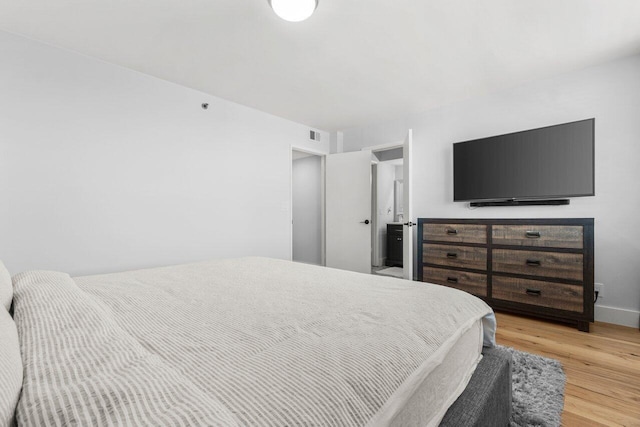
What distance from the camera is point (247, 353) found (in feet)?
2.35

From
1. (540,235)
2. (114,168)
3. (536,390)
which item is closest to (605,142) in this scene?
(540,235)

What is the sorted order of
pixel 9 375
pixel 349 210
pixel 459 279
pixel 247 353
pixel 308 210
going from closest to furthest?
pixel 9 375 → pixel 247 353 → pixel 459 279 → pixel 349 210 → pixel 308 210

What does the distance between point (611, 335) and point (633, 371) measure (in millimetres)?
731

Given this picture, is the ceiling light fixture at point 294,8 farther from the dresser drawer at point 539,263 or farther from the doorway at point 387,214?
the doorway at point 387,214

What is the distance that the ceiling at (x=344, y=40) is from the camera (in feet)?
6.41

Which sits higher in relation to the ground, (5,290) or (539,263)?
(5,290)

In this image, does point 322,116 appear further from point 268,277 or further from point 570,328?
point 570,328

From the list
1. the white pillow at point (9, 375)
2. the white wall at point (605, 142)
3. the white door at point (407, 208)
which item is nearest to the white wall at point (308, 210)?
the white door at point (407, 208)

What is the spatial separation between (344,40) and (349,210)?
2.64 m

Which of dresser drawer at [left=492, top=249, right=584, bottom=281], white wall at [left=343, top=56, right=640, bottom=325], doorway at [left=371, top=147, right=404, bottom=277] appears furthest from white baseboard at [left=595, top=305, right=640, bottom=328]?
doorway at [left=371, top=147, right=404, bottom=277]

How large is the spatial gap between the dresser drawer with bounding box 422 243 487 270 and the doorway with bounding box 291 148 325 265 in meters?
2.15

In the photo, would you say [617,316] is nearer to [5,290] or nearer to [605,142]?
[605,142]

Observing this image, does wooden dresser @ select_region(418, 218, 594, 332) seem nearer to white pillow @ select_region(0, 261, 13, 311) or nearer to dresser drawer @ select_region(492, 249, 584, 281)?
dresser drawer @ select_region(492, 249, 584, 281)

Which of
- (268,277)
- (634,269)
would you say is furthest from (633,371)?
(268,277)
